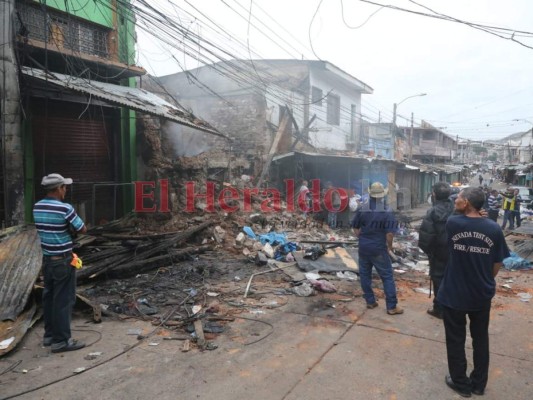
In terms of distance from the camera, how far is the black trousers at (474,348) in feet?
10.3

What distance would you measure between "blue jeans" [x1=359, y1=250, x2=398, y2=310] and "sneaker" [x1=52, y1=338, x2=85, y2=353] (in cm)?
354

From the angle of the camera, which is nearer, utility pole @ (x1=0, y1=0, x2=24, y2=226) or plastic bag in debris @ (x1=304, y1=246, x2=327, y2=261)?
utility pole @ (x1=0, y1=0, x2=24, y2=226)

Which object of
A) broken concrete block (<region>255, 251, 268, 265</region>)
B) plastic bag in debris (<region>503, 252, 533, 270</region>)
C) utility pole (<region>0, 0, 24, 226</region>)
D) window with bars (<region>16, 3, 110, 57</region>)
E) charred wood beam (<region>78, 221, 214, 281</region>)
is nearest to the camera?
charred wood beam (<region>78, 221, 214, 281</region>)

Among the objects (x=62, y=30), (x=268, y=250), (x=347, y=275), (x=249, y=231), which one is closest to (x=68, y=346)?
(x=347, y=275)

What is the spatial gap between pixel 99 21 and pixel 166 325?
8.02 m

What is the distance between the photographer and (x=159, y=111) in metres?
8.07

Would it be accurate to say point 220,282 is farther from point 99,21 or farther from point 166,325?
point 99,21

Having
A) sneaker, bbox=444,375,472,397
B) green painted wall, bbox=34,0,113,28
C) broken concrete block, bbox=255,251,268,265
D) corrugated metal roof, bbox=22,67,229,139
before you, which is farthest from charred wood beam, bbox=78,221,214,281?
green painted wall, bbox=34,0,113,28

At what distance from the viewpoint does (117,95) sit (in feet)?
24.9

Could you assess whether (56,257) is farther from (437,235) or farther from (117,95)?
(117,95)

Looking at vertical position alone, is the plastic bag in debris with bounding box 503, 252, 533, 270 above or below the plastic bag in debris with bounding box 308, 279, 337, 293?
below

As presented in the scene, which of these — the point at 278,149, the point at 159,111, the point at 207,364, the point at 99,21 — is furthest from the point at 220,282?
the point at 278,149

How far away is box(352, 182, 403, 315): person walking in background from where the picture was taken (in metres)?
5.07

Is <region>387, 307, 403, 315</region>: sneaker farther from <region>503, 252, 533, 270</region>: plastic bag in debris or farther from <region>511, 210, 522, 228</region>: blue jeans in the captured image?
<region>511, 210, 522, 228</region>: blue jeans
